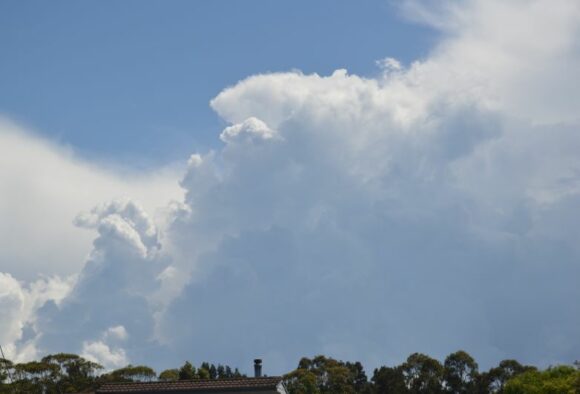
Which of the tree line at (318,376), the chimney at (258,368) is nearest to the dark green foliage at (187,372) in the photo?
the tree line at (318,376)

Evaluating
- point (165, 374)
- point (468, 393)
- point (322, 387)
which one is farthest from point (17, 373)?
point (468, 393)

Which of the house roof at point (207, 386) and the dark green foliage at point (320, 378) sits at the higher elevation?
the dark green foliage at point (320, 378)

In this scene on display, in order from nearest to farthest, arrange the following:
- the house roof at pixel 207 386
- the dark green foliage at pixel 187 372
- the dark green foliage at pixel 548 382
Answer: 1. the house roof at pixel 207 386
2. the dark green foliage at pixel 548 382
3. the dark green foliage at pixel 187 372

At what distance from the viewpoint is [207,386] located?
59750 mm

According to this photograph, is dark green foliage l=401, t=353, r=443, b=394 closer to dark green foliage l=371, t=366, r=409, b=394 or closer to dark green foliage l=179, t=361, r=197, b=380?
dark green foliage l=371, t=366, r=409, b=394

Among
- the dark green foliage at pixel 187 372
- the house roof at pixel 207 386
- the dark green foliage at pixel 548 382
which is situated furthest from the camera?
the dark green foliage at pixel 187 372

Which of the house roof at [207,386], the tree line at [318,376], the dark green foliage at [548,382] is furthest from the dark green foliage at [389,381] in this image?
the house roof at [207,386]

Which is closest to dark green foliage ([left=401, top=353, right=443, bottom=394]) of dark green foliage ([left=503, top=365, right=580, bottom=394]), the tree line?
the tree line

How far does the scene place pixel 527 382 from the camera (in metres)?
72.9

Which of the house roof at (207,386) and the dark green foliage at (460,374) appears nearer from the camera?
the house roof at (207,386)

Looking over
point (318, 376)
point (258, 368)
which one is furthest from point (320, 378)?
point (258, 368)

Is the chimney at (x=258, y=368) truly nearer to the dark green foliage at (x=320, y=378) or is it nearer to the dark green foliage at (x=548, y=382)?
the dark green foliage at (x=548, y=382)

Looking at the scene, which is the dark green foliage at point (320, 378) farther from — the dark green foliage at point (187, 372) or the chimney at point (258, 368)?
the chimney at point (258, 368)

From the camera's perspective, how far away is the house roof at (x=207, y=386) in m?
59.4
